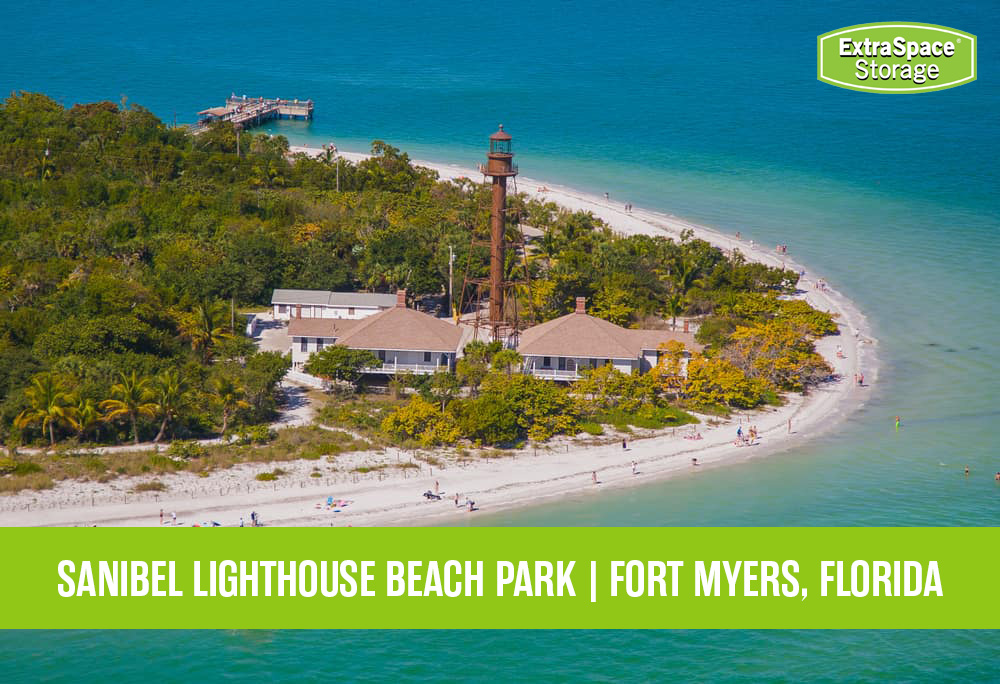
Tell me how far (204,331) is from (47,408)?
1214 centimetres

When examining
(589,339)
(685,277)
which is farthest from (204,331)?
(685,277)

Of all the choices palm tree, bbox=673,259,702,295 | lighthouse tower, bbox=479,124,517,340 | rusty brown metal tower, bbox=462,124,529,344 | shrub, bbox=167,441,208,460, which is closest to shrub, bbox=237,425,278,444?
shrub, bbox=167,441,208,460

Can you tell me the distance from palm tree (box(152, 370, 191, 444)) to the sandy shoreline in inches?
155

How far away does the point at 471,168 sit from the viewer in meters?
120

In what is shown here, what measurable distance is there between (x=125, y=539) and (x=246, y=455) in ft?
36.9

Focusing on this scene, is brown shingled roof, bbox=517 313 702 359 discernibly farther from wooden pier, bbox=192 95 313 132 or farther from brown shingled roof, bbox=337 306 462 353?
wooden pier, bbox=192 95 313 132

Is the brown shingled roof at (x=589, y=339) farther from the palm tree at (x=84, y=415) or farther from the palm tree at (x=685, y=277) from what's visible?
the palm tree at (x=84, y=415)

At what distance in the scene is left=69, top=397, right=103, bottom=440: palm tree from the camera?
52.0 m

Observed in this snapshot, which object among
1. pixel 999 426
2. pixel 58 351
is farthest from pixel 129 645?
pixel 999 426

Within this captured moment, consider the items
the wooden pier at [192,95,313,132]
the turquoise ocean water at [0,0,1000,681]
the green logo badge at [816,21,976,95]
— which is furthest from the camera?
the wooden pier at [192,95,313,132]

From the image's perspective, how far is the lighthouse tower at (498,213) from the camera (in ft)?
214

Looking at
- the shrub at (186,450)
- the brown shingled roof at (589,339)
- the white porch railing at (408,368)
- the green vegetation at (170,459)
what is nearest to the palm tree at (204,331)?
the white porch railing at (408,368)

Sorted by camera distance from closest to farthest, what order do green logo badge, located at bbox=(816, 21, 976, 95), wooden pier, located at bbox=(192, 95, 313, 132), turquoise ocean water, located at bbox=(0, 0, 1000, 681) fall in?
turquoise ocean water, located at bbox=(0, 0, 1000, 681) < green logo badge, located at bbox=(816, 21, 976, 95) < wooden pier, located at bbox=(192, 95, 313, 132)

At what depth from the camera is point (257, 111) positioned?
474 ft
